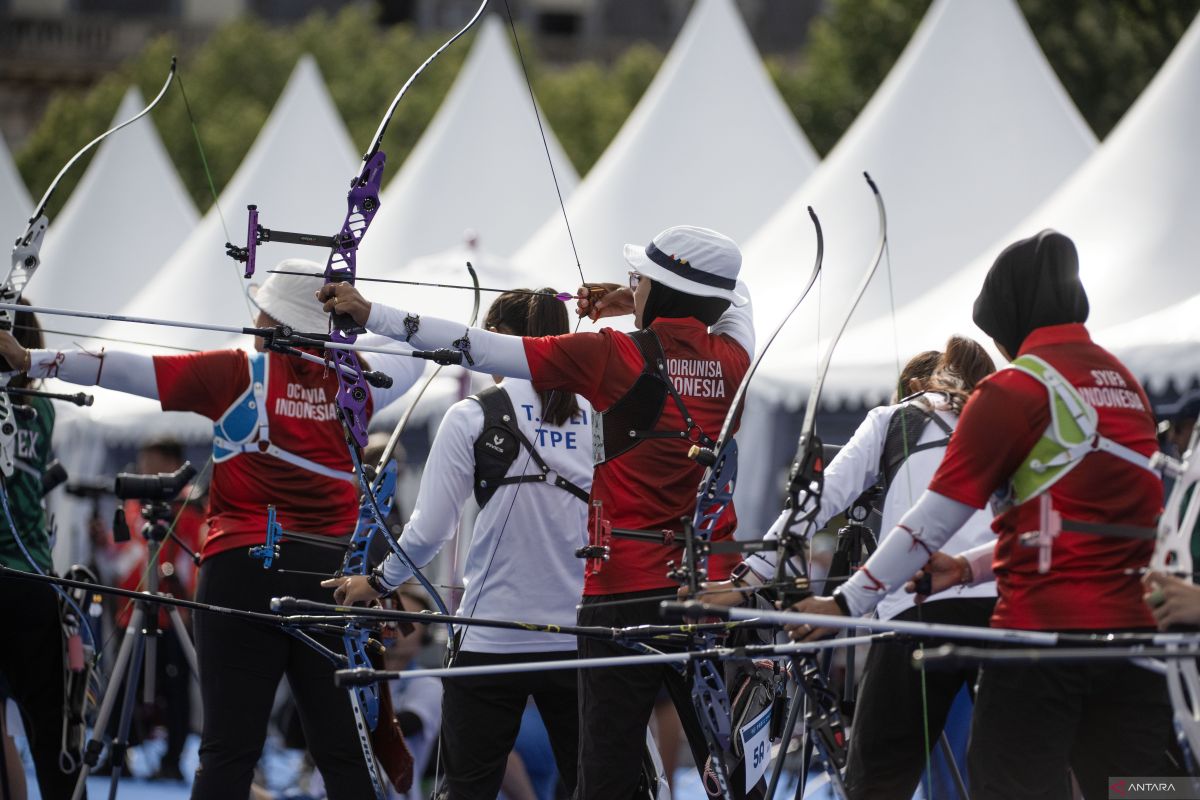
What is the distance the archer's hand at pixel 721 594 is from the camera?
11.0 feet

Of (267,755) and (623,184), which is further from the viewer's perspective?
(623,184)

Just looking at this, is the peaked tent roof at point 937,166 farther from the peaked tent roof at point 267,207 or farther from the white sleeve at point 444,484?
the white sleeve at point 444,484

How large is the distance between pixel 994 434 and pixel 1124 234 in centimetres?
509

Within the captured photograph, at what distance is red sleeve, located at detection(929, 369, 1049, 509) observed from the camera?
289 cm

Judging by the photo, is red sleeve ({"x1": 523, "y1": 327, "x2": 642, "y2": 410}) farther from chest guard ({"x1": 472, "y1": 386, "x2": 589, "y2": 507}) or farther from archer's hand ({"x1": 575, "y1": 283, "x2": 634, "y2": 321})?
chest guard ({"x1": 472, "y1": 386, "x2": 589, "y2": 507})

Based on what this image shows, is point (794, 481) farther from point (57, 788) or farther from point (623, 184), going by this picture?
point (623, 184)

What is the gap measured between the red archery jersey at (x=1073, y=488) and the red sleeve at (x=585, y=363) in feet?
2.75

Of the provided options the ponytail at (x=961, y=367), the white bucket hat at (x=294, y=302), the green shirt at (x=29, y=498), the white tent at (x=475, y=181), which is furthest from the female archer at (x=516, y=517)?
the white tent at (x=475, y=181)

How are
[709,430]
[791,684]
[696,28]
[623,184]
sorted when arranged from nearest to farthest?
[709,430], [791,684], [623,184], [696,28]

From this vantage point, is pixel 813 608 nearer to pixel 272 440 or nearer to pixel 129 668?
pixel 272 440

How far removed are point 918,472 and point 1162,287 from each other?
12.4 feet

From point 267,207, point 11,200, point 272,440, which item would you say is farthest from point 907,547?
point 11,200

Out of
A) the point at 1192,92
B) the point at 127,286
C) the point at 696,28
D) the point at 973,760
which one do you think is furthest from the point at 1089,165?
the point at 127,286

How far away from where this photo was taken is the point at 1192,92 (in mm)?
7758
